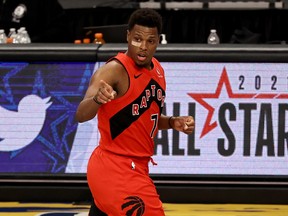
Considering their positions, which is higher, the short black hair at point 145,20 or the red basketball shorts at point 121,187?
the short black hair at point 145,20

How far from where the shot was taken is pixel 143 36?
4.93 m

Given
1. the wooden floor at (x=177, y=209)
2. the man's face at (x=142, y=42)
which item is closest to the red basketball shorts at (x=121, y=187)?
the man's face at (x=142, y=42)

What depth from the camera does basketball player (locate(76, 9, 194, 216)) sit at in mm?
4938

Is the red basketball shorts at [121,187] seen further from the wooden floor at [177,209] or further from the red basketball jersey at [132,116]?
the wooden floor at [177,209]

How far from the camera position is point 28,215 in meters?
7.25

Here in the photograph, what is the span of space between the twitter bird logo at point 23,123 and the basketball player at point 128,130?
2812 mm

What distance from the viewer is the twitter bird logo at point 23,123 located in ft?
25.7

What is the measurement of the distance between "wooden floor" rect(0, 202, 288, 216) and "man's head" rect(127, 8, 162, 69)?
2.64 m

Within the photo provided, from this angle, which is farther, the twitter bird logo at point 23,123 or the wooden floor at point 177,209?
the twitter bird logo at point 23,123

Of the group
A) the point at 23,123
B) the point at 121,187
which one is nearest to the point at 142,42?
the point at 121,187

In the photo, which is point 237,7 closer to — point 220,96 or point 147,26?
point 220,96

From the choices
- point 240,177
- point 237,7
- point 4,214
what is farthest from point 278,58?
point 237,7

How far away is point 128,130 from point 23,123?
9.81ft

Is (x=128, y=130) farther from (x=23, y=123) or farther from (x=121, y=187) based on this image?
(x=23, y=123)
